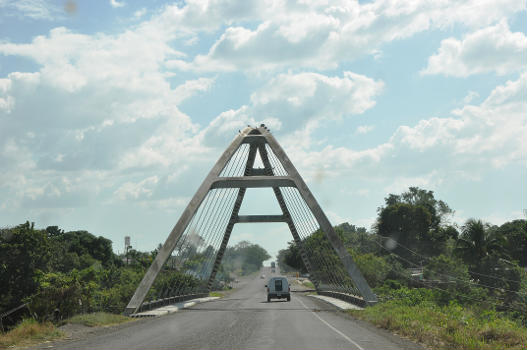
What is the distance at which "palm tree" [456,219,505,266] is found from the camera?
243 ft

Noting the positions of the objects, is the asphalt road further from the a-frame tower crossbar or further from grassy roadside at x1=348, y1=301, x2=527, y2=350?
the a-frame tower crossbar

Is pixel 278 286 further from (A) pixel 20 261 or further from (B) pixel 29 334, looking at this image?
(B) pixel 29 334

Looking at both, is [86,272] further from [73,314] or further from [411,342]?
[411,342]

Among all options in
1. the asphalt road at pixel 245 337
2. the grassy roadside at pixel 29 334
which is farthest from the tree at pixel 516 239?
the grassy roadside at pixel 29 334

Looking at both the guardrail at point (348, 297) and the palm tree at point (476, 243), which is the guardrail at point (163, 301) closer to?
the guardrail at point (348, 297)

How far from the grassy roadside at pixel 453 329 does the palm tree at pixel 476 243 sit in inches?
2145

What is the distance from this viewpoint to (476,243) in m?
74.5

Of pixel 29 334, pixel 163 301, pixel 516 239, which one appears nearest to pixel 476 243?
pixel 516 239

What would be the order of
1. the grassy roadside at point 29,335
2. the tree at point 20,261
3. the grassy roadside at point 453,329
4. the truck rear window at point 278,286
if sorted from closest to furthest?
the grassy roadside at point 453,329
the grassy roadside at point 29,335
the tree at point 20,261
the truck rear window at point 278,286

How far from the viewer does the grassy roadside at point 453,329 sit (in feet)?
50.6

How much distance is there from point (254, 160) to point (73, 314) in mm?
23242

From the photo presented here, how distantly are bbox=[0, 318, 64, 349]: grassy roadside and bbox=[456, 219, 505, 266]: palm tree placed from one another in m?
64.7

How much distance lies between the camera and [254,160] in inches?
1820

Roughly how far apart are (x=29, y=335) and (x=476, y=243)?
6702 cm
